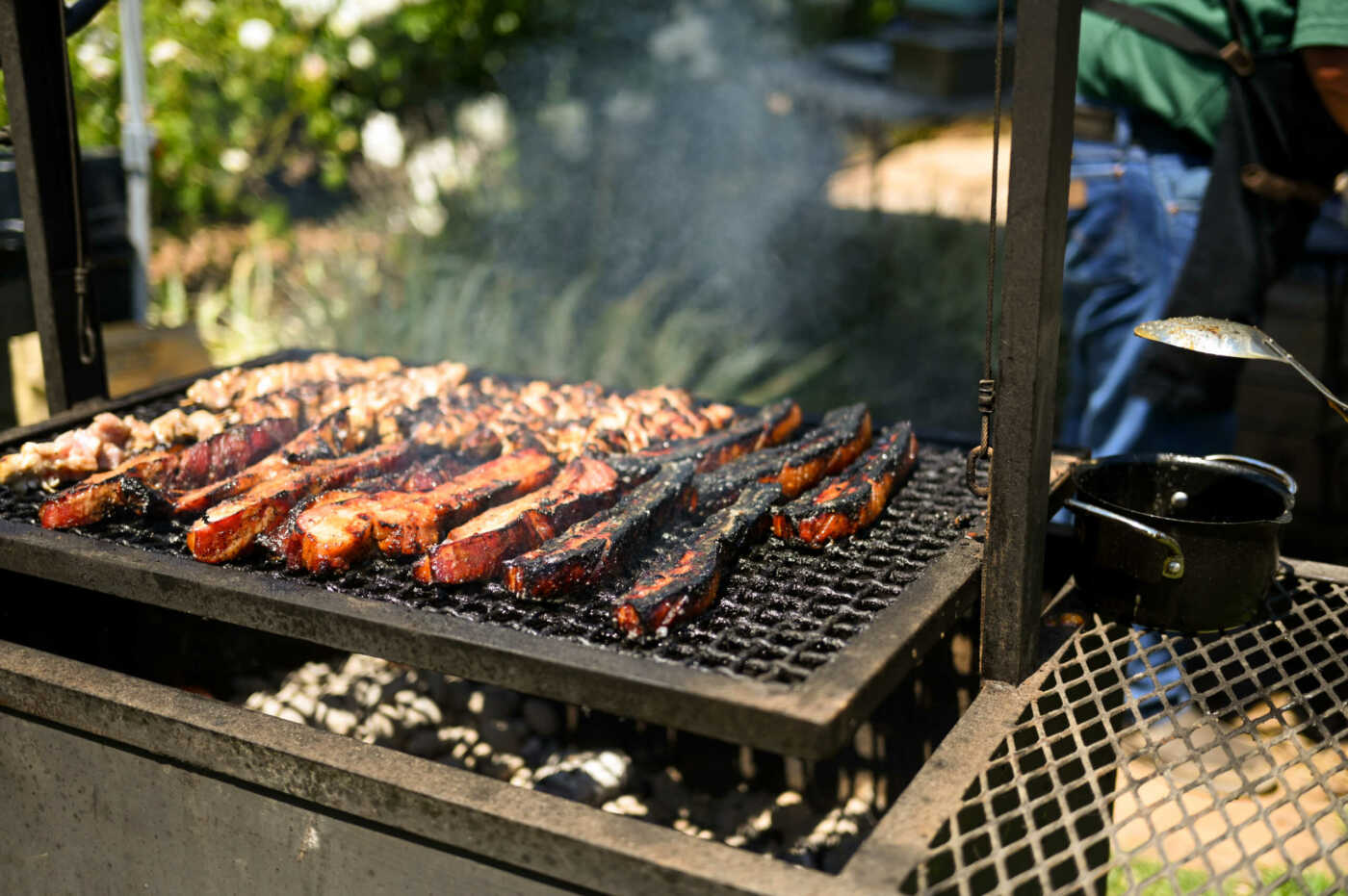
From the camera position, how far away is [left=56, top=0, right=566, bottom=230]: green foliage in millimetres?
9047

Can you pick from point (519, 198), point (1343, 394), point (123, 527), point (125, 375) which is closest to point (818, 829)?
point (123, 527)

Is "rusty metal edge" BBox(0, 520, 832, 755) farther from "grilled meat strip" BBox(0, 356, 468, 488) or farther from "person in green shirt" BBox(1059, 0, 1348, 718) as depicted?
"person in green shirt" BBox(1059, 0, 1348, 718)

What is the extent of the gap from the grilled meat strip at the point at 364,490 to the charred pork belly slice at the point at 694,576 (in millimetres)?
755

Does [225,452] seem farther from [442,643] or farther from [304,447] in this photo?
[442,643]

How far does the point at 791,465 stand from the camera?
2805 millimetres

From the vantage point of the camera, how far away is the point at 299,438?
3.07m

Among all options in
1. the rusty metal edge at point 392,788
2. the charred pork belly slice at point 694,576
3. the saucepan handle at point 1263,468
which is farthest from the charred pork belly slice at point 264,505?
the saucepan handle at point 1263,468

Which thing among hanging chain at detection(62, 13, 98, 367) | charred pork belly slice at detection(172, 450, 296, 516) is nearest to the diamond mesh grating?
charred pork belly slice at detection(172, 450, 296, 516)

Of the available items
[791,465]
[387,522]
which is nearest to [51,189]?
[387,522]

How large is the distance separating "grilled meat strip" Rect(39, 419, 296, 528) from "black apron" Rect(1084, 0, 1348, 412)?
306 centimetres

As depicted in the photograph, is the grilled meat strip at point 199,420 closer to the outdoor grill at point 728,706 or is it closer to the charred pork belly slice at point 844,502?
the outdoor grill at point 728,706

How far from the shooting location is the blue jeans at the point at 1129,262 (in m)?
4.04

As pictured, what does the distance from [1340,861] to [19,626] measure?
159 inches

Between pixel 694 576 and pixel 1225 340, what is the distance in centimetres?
130
